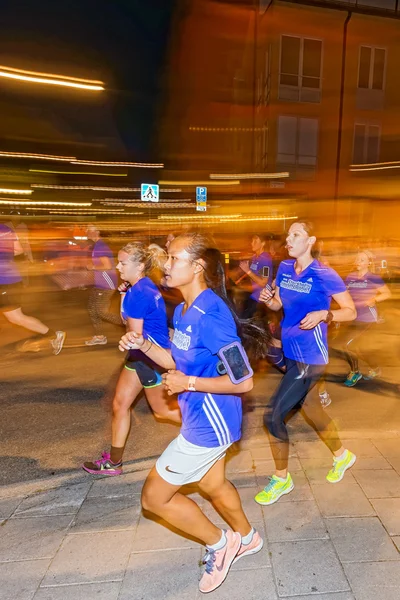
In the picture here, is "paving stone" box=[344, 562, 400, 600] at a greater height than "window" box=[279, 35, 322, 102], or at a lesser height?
lesser

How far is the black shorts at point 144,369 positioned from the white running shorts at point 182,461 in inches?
50.8

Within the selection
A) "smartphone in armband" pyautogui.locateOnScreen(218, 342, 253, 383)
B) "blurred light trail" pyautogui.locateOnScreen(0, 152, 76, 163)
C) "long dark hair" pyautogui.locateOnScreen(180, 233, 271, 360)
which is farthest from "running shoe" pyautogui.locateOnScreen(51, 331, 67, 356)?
"blurred light trail" pyautogui.locateOnScreen(0, 152, 76, 163)

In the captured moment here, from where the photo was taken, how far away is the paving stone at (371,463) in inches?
154

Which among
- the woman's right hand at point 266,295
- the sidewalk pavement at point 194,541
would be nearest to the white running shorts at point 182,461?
the sidewalk pavement at point 194,541

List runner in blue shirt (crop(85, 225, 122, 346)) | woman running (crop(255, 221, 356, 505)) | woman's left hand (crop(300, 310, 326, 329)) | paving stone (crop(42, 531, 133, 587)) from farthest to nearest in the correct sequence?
runner in blue shirt (crop(85, 225, 122, 346)) → woman running (crop(255, 221, 356, 505)) → woman's left hand (crop(300, 310, 326, 329)) → paving stone (crop(42, 531, 133, 587))

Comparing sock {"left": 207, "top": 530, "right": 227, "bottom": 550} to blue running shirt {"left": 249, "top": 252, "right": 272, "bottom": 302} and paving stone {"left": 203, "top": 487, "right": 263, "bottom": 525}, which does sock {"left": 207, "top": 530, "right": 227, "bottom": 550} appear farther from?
blue running shirt {"left": 249, "top": 252, "right": 272, "bottom": 302}

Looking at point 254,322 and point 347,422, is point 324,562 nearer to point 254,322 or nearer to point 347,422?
point 254,322

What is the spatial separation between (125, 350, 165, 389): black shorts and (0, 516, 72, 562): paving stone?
1102 millimetres

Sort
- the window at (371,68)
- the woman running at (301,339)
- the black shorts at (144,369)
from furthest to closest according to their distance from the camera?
the window at (371,68) → the black shorts at (144,369) → the woman running at (301,339)

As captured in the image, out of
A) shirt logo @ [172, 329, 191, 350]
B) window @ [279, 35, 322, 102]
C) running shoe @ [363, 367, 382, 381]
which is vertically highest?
window @ [279, 35, 322, 102]

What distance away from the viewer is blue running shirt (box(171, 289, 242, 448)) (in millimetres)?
2279

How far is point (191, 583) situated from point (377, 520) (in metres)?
1.35

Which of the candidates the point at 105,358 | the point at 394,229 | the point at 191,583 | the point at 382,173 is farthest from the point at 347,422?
the point at 382,173

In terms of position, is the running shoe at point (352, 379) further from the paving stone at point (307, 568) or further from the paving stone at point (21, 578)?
the paving stone at point (21, 578)
